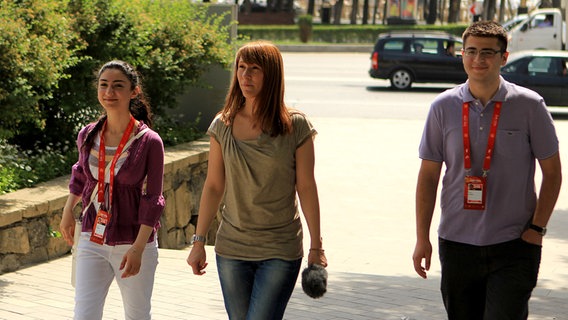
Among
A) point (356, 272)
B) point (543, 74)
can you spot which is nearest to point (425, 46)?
point (543, 74)

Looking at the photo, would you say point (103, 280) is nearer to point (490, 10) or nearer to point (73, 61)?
point (73, 61)

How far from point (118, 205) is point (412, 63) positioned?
24696 mm

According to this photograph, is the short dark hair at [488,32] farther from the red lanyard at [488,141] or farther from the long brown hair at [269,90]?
the long brown hair at [269,90]

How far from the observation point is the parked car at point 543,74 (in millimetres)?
24391

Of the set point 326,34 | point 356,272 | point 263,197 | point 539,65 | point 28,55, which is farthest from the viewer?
point 326,34

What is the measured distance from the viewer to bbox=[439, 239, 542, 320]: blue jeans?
4449mm

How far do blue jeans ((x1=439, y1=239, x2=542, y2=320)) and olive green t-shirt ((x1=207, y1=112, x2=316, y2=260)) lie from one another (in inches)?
26.1

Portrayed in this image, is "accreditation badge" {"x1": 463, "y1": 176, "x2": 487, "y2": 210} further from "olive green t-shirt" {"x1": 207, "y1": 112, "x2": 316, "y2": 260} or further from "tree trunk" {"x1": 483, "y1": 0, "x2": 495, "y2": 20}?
"tree trunk" {"x1": 483, "y1": 0, "x2": 495, "y2": 20}

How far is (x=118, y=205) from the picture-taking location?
191 inches

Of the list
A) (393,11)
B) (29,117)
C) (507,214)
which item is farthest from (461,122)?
(393,11)

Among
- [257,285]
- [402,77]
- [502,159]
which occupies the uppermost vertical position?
[502,159]

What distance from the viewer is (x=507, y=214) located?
176 inches

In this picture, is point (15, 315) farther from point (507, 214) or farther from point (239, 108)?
point (507, 214)

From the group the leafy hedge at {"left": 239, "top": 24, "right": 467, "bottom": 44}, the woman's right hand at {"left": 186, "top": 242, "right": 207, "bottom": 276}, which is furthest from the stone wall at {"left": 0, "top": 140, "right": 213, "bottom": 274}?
the leafy hedge at {"left": 239, "top": 24, "right": 467, "bottom": 44}
